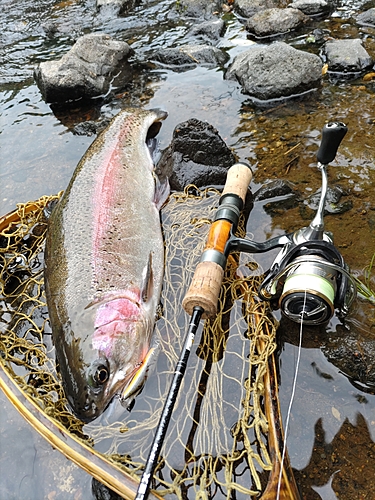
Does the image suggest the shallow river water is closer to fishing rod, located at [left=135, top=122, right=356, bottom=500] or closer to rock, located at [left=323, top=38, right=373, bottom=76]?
rock, located at [left=323, top=38, right=373, bottom=76]

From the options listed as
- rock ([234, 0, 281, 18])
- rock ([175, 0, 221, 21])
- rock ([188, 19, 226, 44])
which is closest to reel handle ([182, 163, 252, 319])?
rock ([188, 19, 226, 44])

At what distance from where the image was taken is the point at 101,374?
2.51m

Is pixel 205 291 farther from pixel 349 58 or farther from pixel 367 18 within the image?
pixel 367 18

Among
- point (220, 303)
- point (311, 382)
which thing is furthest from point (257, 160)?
point (311, 382)

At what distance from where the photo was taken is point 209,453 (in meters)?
2.39

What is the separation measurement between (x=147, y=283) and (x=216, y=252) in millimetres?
584

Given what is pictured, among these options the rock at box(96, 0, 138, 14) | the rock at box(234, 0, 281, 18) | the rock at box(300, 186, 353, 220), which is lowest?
the rock at box(300, 186, 353, 220)

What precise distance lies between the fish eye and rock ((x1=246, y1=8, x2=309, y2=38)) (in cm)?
674

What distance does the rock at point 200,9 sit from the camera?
8258 mm

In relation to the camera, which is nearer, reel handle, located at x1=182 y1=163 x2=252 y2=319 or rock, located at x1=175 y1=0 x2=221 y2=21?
reel handle, located at x1=182 y1=163 x2=252 y2=319

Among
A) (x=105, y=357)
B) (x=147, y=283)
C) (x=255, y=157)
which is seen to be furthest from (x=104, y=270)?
(x=255, y=157)

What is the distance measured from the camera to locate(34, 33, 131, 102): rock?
20.0 feet

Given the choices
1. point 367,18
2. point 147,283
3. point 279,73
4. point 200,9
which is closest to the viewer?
point 147,283

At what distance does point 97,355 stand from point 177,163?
8.03 feet
